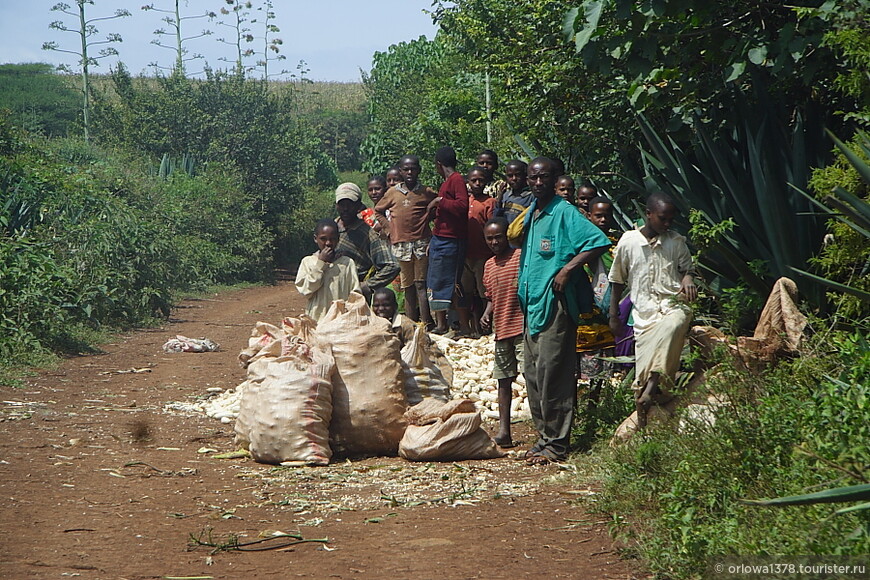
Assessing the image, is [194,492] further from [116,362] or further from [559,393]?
[116,362]

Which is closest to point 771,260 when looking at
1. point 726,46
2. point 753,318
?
point 753,318

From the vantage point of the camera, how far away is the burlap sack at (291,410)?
6.20 metres

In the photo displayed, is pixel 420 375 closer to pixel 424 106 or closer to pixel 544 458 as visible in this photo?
pixel 544 458

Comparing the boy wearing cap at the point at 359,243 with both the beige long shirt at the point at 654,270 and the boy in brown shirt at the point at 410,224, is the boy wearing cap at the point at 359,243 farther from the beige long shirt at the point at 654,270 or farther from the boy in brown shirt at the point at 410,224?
the beige long shirt at the point at 654,270

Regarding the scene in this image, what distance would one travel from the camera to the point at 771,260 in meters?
6.60

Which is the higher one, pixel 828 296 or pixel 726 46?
pixel 726 46

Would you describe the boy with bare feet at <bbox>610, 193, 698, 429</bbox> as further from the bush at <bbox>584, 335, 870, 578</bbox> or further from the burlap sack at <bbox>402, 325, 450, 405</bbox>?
the burlap sack at <bbox>402, 325, 450, 405</bbox>

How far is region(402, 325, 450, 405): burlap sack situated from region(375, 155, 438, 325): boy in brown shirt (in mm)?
3267

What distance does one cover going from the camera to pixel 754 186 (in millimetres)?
6781

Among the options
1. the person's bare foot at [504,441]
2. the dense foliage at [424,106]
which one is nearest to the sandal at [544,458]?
the person's bare foot at [504,441]

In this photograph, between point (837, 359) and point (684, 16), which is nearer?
point (837, 359)

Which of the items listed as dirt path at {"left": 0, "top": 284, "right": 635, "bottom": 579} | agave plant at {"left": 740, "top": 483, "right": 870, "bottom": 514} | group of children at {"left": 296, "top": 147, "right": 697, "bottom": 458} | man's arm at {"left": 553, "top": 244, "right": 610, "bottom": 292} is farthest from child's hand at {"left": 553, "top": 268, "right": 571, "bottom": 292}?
agave plant at {"left": 740, "top": 483, "right": 870, "bottom": 514}

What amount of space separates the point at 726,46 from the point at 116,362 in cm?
729

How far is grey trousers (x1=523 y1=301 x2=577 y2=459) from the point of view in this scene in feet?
20.6
